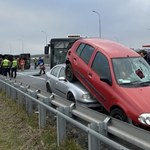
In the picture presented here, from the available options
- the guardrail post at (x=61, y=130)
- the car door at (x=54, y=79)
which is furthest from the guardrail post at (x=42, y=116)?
the car door at (x=54, y=79)

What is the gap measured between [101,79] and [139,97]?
148 cm

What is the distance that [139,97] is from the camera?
8.30 m

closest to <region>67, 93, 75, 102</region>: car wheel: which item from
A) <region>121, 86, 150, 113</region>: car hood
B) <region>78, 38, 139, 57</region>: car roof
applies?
<region>78, 38, 139, 57</region>: car roof

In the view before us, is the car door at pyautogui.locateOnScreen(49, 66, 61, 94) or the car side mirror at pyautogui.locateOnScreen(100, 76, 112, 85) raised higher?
the car side mirror at pyautogui.locateOnScreen(100, 76, 112, 85)

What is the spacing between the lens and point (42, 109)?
8.52m

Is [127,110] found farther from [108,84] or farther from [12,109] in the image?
[12,109]

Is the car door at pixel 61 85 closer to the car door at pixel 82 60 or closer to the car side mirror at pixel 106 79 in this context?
the car door at pixel 82 60

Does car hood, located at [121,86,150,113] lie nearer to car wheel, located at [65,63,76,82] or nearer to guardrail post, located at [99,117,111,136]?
guardrail post, located at [99,117,111,136]

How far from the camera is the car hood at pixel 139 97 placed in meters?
7.87

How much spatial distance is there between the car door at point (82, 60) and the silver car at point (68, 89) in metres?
0.29

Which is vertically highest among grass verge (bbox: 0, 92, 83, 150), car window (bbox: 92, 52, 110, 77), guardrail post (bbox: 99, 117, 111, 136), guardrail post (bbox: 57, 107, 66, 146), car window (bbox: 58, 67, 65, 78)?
car window (bbox: 92, 52, 110, 77)

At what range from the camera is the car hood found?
787 cm

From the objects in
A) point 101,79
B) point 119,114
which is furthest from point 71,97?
point 119,114

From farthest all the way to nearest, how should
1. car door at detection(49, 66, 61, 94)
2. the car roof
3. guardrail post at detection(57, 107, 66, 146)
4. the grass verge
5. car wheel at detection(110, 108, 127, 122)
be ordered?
car door at detection(49, 66, 61, 94), the car roof, car wheel at detection(110, 108, 127, 122), the grass verge, guardrail post at detection(57, 107, 66, 146)
